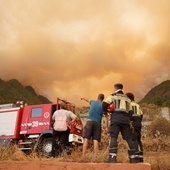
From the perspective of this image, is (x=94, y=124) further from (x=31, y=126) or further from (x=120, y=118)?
(x=31, y=126)

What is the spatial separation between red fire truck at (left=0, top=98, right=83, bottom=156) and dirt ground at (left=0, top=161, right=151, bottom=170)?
7.59m

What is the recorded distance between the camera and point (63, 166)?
171 inches

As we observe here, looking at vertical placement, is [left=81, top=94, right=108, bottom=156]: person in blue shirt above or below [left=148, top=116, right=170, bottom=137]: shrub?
below

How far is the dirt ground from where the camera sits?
4191mm

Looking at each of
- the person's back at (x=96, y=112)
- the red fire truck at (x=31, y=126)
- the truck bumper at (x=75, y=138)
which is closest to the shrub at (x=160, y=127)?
the red fire truck at (x=31, y=126)

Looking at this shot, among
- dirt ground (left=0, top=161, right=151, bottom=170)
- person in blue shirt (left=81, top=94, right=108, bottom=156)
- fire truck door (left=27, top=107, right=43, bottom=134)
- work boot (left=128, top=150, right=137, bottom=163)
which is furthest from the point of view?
fire truck door (left=27, top=107, right=43, bottom=134)

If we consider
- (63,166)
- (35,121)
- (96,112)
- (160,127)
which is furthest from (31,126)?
(63,166)

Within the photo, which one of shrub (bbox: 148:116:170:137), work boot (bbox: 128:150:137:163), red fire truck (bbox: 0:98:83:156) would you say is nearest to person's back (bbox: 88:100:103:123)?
work boot (bbox: 128:150:137:163)

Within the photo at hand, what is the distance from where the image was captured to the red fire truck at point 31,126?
1265cm

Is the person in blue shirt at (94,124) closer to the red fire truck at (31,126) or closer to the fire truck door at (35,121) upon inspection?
the red fire truck at (31,126)

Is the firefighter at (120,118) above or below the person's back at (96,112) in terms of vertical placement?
below

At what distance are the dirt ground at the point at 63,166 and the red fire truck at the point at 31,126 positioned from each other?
759 centimetres

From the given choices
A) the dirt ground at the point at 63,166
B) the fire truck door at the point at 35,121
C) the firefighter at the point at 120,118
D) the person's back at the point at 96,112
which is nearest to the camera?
the dirt ground at the point at 63,166

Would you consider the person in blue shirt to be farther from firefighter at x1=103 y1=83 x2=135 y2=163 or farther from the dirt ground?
the dirt ground
